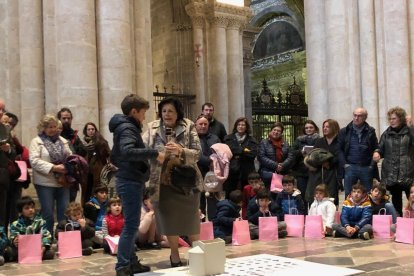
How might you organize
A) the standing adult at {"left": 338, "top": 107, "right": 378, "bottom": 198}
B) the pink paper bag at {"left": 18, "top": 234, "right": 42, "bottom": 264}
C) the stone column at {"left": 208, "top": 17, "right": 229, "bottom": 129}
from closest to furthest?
the pink paper bag at {"left": 18, "top": 234, "right": 42, "bottom": 264} → the standing adult at {"left": 338, "top": 107, "right": 378, "bottom": 198} → the stone column at {"left": 208, "top": 17, "right": 229, "bottom": 129}

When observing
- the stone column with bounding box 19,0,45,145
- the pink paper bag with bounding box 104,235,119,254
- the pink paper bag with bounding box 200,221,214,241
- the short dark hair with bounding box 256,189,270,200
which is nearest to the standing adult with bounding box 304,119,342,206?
the short dark hair with bounding box 256,189,270,200

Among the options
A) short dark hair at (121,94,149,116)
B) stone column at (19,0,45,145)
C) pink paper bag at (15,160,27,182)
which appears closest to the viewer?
short dark hair at (121,94,149,116)

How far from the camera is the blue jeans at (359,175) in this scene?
8.34 metres

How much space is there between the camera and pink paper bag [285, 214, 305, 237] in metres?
7.83

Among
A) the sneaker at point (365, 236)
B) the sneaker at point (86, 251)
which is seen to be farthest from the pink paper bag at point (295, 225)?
the sneaker at point (86, 251)

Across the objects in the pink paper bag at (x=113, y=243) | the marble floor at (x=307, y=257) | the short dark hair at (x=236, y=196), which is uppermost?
the short dark hair at (x=236, y=196)

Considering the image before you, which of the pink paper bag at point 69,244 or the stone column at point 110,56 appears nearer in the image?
the pink paper bag at point 69,244

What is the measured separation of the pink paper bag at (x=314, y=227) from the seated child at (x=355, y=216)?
0.19m

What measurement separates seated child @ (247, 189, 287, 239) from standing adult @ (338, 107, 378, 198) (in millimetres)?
1261

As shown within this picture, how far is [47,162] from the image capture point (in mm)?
7004

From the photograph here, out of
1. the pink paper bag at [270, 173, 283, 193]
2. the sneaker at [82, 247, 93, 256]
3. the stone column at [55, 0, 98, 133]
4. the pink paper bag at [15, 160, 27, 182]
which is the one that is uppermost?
the stone column at [55, 0, 98, 133]

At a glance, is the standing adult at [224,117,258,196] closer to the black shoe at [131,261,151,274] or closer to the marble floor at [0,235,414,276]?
the marble floor at [0,235,414,276]

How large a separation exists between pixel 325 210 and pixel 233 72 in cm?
1206

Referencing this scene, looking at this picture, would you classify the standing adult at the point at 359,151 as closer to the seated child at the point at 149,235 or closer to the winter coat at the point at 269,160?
the winter coat at the point at 269,160
